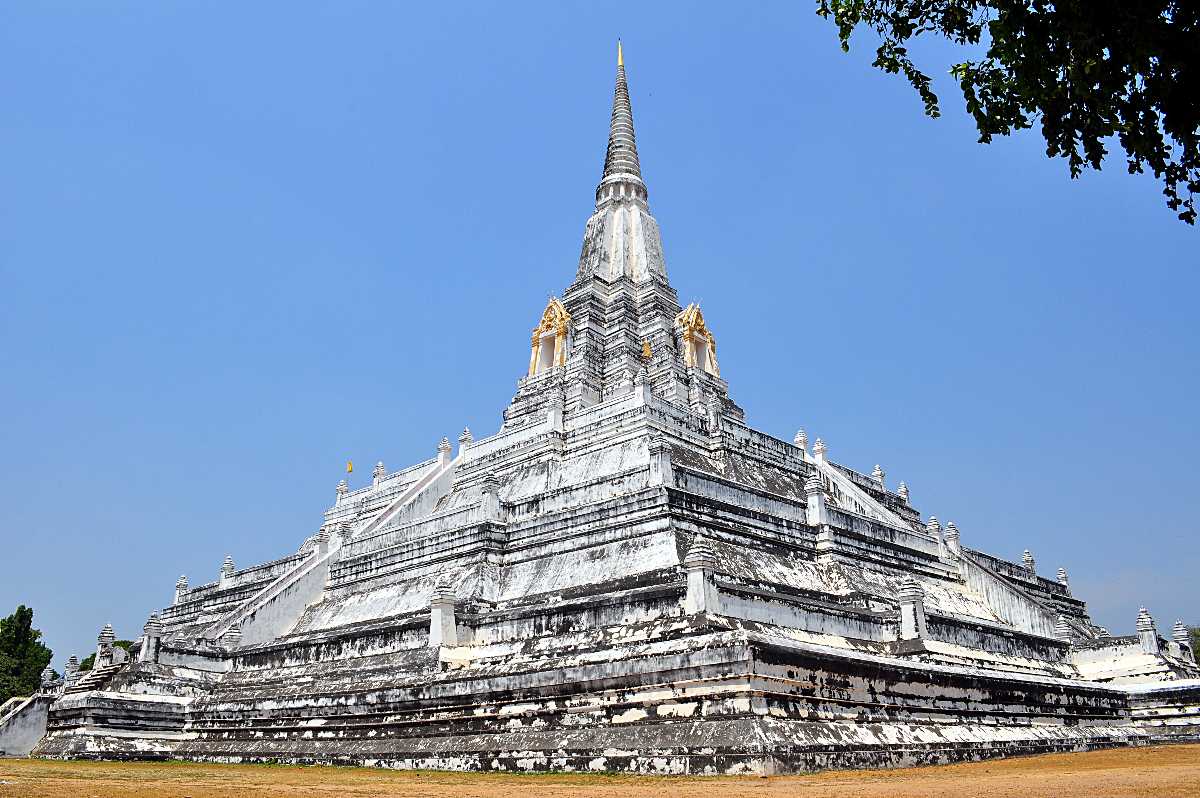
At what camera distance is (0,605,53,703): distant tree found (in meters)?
47.1

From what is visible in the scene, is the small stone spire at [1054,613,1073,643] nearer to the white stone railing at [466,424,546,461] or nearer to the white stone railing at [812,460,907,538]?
the white stone railing at [812,460,907,538]

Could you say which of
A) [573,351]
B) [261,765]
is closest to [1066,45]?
[261,765]

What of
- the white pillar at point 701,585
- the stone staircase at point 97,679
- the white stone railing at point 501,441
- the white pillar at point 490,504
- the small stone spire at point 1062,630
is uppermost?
the white stone railing at point 501,441

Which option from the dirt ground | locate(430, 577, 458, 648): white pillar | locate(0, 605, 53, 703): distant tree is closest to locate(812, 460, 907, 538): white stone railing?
the dirt ground

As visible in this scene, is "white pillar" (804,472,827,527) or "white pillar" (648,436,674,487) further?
"white pillar" (804,472,827,527)

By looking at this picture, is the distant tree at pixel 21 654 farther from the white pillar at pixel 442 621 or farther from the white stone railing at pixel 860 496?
the white stone railing at pixel 860 496

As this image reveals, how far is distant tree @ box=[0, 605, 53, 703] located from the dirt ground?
32.5m

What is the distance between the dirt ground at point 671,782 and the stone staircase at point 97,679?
7866 mm

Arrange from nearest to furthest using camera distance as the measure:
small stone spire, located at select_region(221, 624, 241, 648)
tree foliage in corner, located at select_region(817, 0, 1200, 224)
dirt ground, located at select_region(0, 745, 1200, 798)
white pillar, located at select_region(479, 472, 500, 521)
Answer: tree foliage in corner, located at select_region(817, 0, 1200, 224) < dirt ground, located at select_region(0, 745, 1200, 798) < white pillar, located at select_region(479, 472, 500, 521) < small stone spire, located at select_region(221, 624, 241, 648)

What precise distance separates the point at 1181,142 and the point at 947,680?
595 inches

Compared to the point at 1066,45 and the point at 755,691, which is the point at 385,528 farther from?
the point at 1066,45

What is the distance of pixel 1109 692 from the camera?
25891 mm

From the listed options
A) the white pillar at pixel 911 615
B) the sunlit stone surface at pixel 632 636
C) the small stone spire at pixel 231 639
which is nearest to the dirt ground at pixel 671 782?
the sunlit stone surface at pixel 632 636

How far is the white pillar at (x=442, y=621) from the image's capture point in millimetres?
23719
